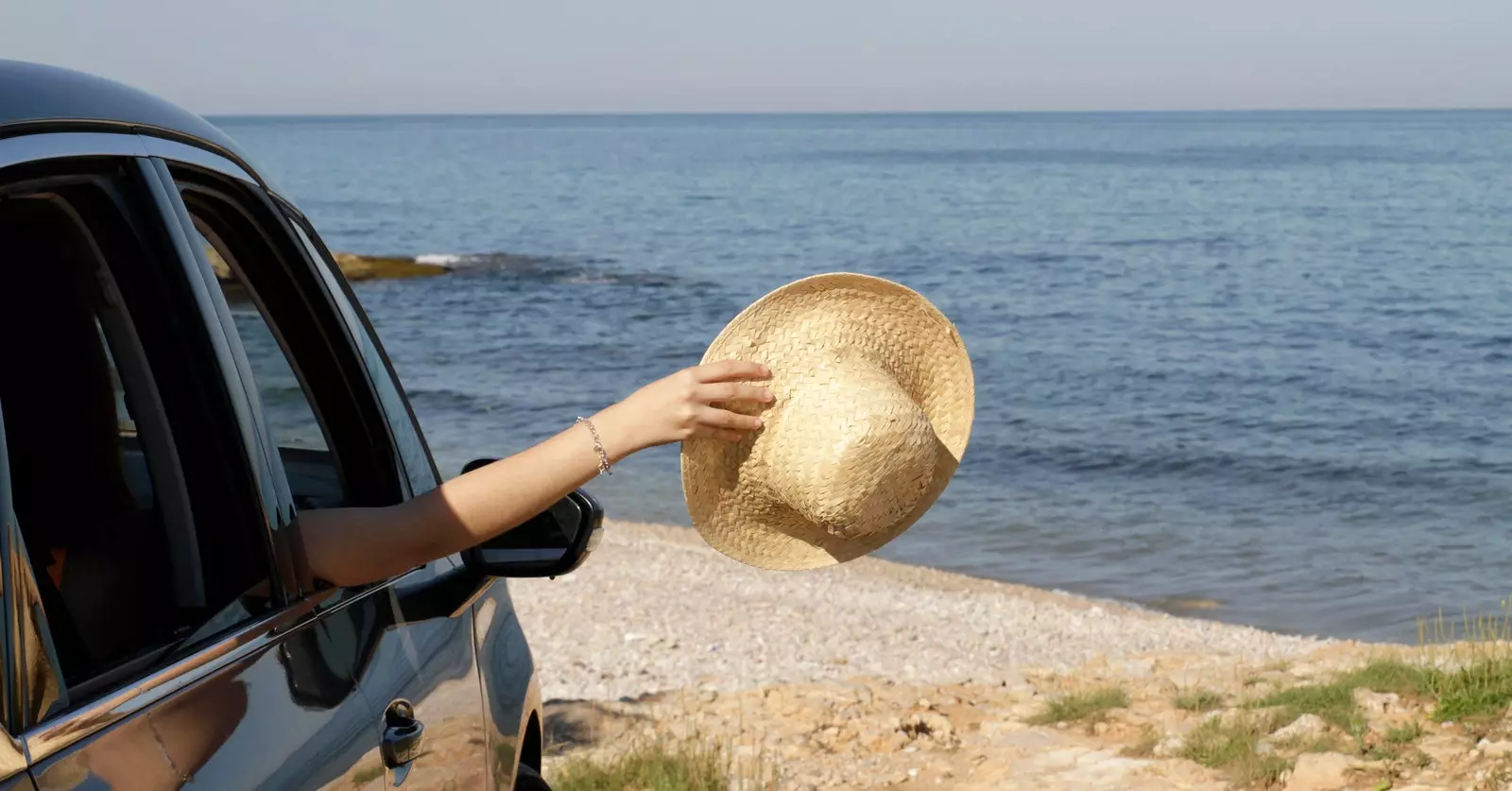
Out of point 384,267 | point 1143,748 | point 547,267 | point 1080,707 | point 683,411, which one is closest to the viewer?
point 683,411

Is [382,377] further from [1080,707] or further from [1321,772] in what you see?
[1080,707]

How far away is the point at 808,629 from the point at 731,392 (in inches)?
313

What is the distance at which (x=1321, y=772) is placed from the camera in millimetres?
5637

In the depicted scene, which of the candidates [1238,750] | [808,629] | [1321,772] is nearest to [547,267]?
[808,629]

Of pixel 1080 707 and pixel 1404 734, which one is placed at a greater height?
pixel 1404 734

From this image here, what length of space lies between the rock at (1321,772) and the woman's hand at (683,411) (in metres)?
4.02

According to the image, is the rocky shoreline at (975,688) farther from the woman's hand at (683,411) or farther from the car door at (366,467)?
the woman's hand at (683,411)

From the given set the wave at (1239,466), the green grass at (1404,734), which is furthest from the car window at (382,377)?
the wave at (1239,466)

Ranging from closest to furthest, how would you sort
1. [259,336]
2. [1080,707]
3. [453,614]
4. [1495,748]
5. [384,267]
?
[453,614], [259,336], [1495,748], [1080,707], [384,267]

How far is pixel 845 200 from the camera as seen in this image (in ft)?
210

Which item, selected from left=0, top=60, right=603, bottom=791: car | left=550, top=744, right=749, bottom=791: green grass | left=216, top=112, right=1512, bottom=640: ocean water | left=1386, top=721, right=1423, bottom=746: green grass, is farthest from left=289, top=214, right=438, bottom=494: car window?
left=216, top=112, right=1512, bottom=640: ocean water

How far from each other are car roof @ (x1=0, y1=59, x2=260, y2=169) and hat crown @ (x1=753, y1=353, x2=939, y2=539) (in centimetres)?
102

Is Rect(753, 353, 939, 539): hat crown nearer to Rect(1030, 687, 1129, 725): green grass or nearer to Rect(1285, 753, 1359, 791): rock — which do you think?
Rect(1285, 753, 1359, 791): rock

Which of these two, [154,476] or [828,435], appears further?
[828,435]
